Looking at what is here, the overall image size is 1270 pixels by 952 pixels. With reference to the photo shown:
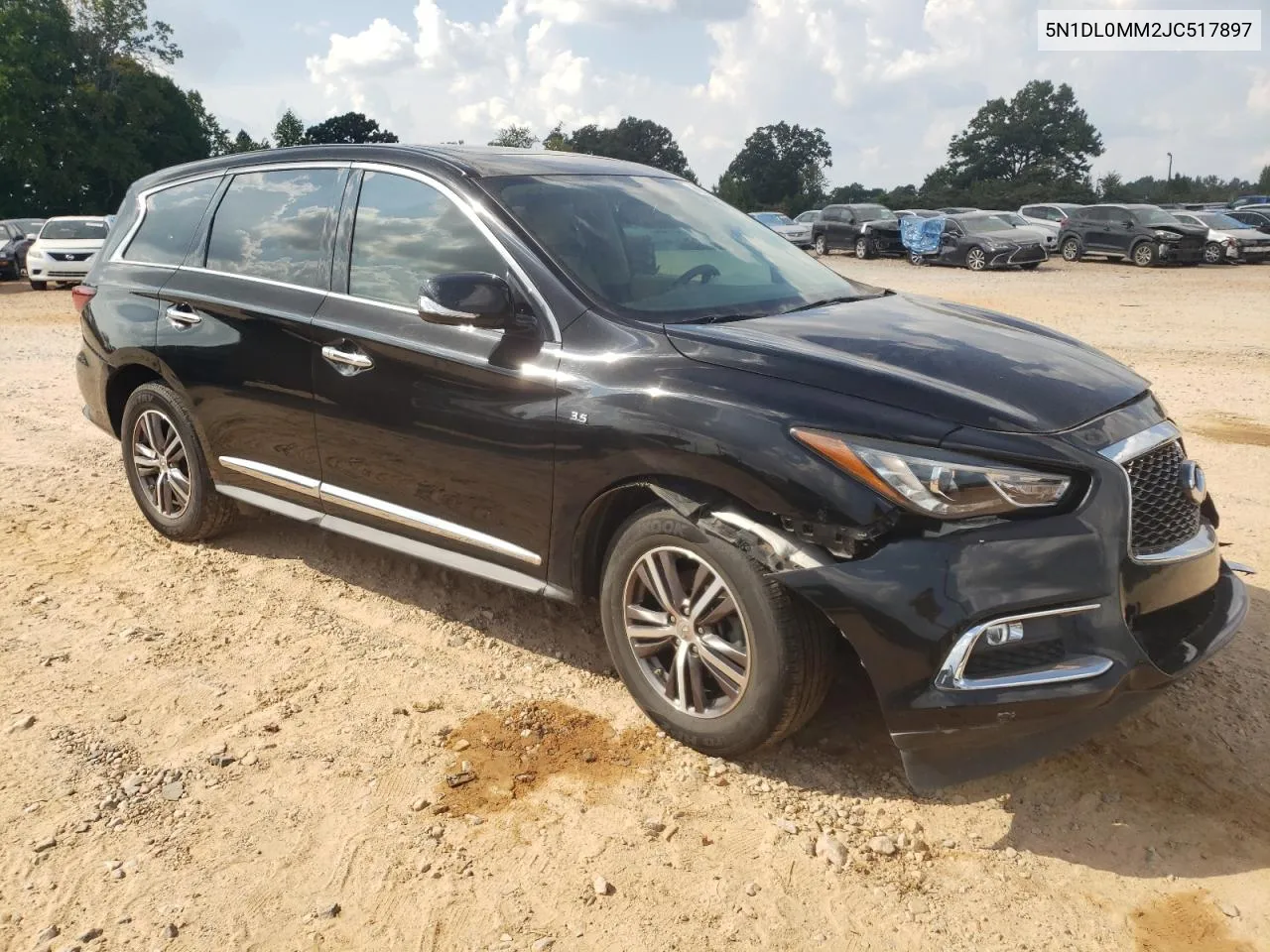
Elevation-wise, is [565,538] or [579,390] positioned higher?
[579,390]

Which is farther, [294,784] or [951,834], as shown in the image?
[294,784]

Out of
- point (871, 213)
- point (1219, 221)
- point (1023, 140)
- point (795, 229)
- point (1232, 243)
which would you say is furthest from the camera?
point (1023, 140)

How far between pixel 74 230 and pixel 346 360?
2139cm

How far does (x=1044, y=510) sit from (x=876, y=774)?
1019 mm

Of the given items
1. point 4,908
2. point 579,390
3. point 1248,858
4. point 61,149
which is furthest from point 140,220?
point 61,149

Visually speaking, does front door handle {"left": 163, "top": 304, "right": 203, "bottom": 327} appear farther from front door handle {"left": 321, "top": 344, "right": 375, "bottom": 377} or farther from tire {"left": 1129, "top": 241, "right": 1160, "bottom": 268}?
tire {"left": 1129, "top": 241, "right": 1160, "bottom": 268}

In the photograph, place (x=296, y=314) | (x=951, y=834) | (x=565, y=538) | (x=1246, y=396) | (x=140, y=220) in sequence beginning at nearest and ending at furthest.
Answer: (x=951, y=834), (x=565, y=538), (x=296, y=314), (x=140, y=220), (x=1246, y=396)

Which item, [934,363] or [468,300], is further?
[468,300]

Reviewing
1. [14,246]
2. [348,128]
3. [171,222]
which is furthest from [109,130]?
[171,222]

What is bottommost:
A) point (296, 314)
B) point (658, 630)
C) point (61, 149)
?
point (658, 630)

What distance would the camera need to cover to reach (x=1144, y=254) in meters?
26.6

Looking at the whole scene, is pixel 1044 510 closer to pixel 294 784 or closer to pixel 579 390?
pixel 579 390

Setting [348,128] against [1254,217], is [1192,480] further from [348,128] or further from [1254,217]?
[348,128]

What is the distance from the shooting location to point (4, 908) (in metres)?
2.74
